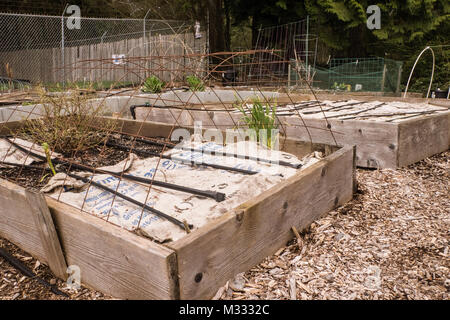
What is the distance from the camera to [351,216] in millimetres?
2264

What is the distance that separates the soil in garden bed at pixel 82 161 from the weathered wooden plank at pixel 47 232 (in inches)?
26.1

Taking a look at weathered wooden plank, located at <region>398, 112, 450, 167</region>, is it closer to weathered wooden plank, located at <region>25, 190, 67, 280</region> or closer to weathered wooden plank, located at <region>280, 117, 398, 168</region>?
weathered wooden plank, located at <region>280, 117, 398, 168</region>

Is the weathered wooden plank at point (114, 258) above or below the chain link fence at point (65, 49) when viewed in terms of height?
below

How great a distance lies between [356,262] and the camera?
5.87ft

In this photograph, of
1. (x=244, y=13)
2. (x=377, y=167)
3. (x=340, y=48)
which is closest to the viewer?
(x=377, y=167)

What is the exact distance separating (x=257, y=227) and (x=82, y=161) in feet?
6.26

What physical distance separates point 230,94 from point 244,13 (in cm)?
549

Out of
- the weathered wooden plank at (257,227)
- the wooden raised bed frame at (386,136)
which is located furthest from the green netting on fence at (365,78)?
the weathered wooden plank at (257,227)

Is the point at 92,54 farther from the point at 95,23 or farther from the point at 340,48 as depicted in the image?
the point at 340,48

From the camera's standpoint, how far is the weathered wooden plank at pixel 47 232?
62.5 inches

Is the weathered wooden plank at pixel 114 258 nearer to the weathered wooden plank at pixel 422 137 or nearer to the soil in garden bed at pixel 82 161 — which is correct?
the soil in garden bed at pixel 82 161

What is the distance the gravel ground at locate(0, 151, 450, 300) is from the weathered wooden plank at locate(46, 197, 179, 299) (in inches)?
4.9

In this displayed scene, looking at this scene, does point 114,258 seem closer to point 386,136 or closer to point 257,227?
point 257,227
